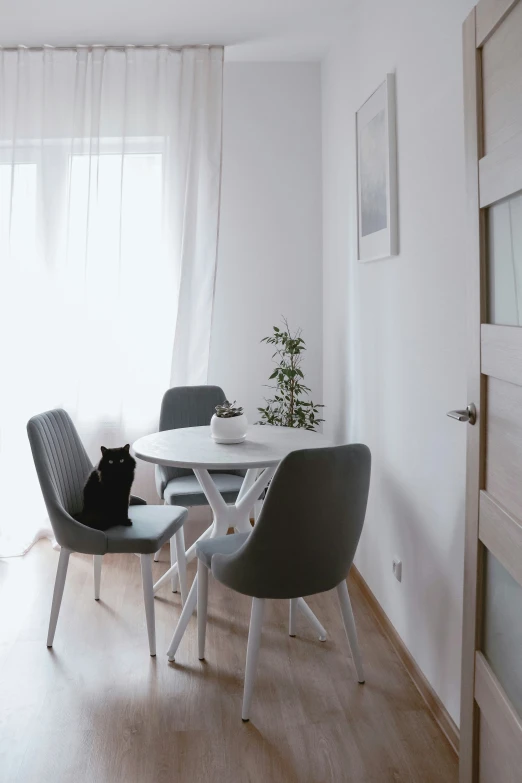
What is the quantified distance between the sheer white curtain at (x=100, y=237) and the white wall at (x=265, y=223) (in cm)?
27

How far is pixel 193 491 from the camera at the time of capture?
335 cm

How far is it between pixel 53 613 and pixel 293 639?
0.98 metres

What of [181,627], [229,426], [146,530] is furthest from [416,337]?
[181,627]

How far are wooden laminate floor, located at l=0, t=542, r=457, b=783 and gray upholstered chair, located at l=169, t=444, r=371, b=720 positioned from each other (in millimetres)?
218

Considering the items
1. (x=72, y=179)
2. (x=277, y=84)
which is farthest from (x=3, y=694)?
(x=277, y=84)

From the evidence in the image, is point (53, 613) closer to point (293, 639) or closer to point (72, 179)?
point (293, 639)

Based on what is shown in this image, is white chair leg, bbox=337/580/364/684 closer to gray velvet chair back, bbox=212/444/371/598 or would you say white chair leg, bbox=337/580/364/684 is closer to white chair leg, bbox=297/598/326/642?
gray velvet chair back, bbox=212/444/371/598

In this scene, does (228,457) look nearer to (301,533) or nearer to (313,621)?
(301,533)

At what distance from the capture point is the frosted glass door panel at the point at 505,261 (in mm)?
1463

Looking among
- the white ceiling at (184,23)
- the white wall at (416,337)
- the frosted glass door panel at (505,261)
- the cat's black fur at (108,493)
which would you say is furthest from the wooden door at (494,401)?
the white ceiling at (184,23)

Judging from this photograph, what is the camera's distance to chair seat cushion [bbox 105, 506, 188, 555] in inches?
109

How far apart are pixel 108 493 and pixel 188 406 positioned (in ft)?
3.40

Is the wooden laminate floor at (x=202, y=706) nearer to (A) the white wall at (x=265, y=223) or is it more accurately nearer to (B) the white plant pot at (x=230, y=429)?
(B) the white plant pot at (x=230, y=429)

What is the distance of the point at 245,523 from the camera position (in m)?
3.10
